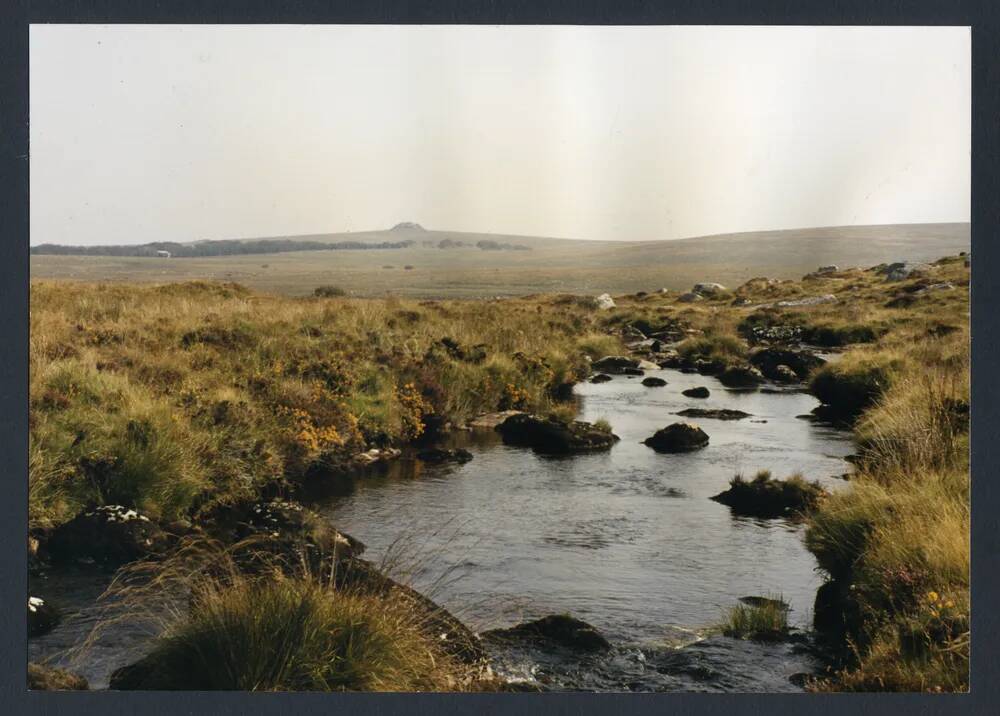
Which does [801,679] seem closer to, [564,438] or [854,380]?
[854,380]

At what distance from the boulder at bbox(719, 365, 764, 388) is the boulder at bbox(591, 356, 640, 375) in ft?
2.12

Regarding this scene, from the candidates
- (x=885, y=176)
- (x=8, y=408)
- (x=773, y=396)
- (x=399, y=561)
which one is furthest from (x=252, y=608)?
(x=885, y=176)

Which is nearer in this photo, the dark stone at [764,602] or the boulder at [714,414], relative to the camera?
the dark stone at [764,602]

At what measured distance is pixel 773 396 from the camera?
6.61 metres

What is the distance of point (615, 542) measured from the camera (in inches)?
244

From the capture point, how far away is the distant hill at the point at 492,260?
615cm

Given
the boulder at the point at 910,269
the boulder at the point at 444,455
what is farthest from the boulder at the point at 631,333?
the boulder at the point at 910,269

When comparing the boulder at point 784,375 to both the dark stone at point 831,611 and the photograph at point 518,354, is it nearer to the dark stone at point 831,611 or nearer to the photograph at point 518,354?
the photograph at point 518,354

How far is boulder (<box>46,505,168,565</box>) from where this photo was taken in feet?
19.0

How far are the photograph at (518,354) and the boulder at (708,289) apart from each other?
0.02 m

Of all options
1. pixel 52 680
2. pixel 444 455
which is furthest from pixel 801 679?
pixel 52 680

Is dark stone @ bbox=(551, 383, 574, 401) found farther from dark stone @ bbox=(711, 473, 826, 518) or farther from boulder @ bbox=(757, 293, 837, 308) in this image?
boulder @ bbox=(757, 293, 837, 308)

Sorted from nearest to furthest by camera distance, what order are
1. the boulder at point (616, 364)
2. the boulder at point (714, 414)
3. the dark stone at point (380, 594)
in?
the dark stone at point (380, 594)
the boulder at point (714, 414)
the boulder at point (616, 364)

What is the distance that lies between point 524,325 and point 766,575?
2338mm
